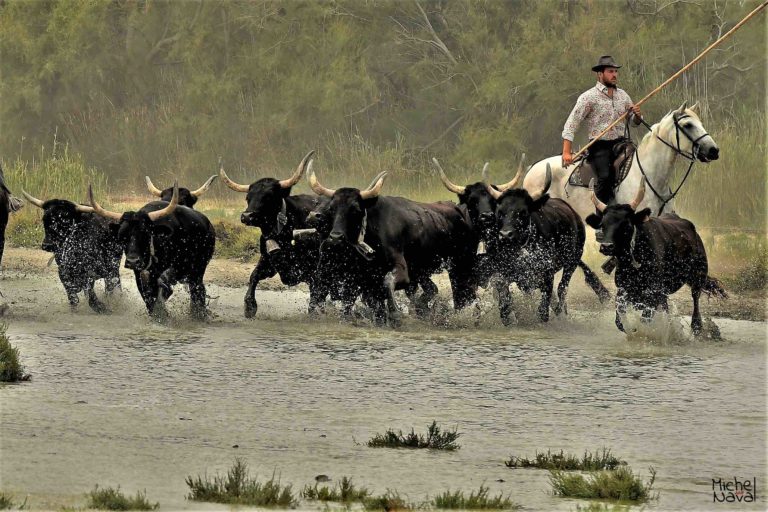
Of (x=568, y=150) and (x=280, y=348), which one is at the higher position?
(x=568, y=150)

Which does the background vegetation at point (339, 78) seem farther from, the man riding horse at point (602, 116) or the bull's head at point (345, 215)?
the bull's head at point (345, 215)

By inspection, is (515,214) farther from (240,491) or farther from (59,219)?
(240,491)

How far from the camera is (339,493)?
8.03 m

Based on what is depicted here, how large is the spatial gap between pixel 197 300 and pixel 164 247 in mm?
682

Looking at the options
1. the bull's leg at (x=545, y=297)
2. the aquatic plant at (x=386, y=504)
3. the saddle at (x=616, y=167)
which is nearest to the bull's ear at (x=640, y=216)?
the bull's leg at (x=545, y=297)

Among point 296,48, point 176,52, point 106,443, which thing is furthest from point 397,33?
point 106,443

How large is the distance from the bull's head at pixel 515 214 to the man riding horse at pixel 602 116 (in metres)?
1.17

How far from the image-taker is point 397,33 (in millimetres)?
32281

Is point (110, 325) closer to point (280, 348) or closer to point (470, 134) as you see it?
point (280, 348)

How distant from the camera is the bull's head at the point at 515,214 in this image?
1477 centimetres

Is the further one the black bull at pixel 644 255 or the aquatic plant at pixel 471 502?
the black bull at pixel 644 255

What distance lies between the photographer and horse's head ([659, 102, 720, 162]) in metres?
15.3

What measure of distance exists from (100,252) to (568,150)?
4.71 m

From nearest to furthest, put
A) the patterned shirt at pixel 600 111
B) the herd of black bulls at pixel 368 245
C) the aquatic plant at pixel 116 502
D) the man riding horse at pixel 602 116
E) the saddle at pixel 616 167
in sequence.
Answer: the aquatic plant at pixel 116 502
the herd of black bulls at pixel 368 245
the saddle at pixel 616 167
the man riding horse at pixel 602 116
the patterned shirt at pixel 600 111
